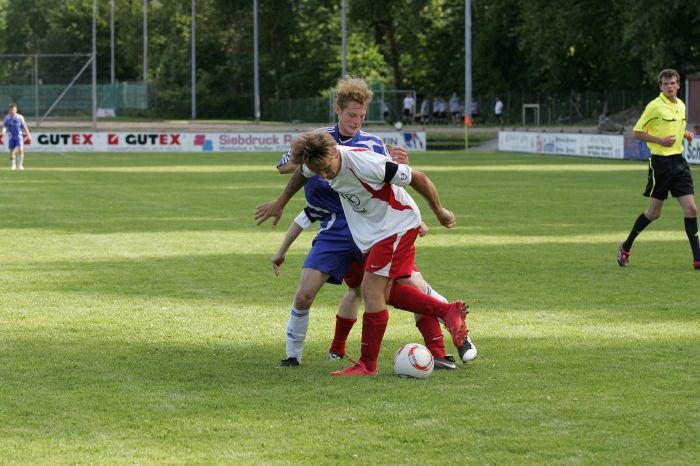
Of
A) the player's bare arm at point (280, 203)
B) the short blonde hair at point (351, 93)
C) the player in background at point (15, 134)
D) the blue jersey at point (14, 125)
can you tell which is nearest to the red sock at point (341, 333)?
the player's bare arm at point (280, 203)

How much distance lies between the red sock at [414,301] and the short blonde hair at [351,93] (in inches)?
46.3

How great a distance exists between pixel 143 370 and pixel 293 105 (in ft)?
263

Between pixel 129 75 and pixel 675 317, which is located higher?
pixel 129 75

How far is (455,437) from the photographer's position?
6555mm

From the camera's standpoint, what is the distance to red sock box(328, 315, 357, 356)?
870 centimetres

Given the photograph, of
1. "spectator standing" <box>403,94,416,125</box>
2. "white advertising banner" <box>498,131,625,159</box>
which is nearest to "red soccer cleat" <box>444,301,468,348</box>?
"white advertising banner" <box>498,131,625,159</box>

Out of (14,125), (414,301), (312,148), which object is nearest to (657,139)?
(414,301)

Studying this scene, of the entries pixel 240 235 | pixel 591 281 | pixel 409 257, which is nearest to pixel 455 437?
pixel 409 257

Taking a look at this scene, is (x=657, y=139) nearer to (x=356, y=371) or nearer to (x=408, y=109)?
(x=356, y=371)

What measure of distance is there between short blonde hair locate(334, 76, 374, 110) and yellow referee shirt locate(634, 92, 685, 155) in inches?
278

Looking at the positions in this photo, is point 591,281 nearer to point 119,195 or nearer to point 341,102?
point 341,102

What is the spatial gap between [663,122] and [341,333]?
7016 mm

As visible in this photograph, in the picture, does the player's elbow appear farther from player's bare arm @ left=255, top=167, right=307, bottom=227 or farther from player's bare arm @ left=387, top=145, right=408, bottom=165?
player's bare arm @ left=255, top=167, right=307, bottom=227

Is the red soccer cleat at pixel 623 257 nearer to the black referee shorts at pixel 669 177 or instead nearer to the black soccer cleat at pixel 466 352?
the black referee shorts at pixel 669 177
